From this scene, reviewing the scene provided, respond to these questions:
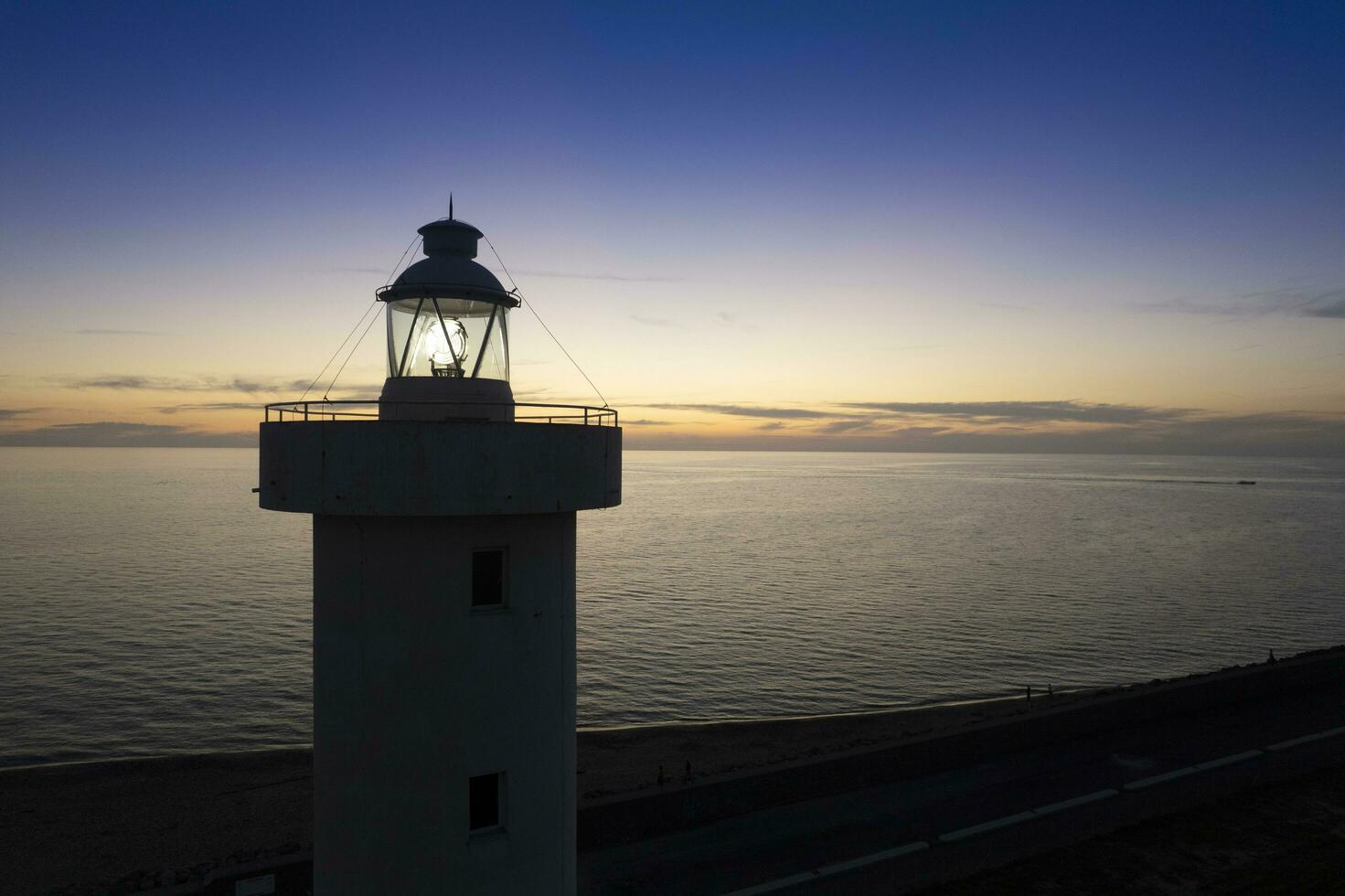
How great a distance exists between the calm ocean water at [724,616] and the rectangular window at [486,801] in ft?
71.0

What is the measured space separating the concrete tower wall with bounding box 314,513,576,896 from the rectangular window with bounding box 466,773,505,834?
0.07 meters

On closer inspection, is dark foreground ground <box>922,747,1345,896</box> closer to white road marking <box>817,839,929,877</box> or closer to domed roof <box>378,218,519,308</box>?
white road marking <box>817,839,929,877</box>

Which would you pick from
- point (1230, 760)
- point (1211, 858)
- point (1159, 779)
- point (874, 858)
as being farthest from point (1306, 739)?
point (874, 858)

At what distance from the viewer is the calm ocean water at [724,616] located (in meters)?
28.2

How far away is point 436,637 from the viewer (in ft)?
18.6

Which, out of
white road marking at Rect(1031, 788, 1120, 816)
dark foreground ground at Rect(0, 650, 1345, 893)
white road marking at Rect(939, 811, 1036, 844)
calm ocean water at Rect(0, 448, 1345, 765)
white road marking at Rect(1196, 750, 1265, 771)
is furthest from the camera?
calm ocean water at Rect(0, 448, 1345, 765)

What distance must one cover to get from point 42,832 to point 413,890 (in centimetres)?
1770

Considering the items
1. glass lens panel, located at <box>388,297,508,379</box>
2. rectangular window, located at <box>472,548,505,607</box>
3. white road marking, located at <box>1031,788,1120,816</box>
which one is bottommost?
white road marking, located at <box>1031,788,1120,816</box>

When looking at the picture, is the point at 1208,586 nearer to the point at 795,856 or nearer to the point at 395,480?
the point at 795,856

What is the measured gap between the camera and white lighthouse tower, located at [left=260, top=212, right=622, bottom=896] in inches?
215

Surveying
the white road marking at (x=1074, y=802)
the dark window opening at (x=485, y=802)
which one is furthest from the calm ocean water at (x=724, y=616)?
the dark window opening at (x=485, y=802)

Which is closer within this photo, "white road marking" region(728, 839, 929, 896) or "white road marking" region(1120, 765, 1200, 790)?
"white road marking" region(728, 839, 929, 896)

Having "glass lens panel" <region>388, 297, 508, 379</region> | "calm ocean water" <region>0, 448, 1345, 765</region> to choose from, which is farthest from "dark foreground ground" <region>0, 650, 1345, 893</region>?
"glass lens panel" <region>388, 297, 508, 379</region>

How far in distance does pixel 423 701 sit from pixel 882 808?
37.2 ft
